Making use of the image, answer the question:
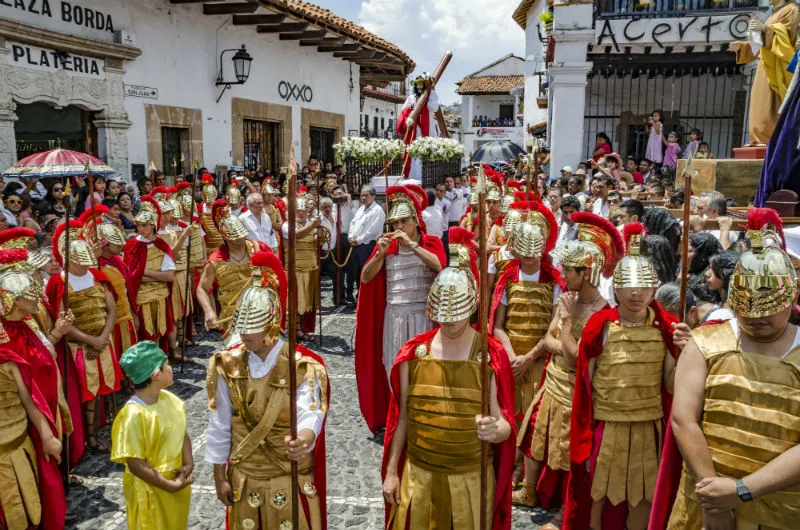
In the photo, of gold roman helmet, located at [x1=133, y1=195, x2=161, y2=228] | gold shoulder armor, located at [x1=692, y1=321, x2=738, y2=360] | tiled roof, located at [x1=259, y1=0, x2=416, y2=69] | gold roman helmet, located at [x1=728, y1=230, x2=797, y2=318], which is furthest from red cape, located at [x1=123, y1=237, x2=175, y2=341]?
Answer: tiled roof, located at [x1=259, y1=0, x2=416, y2=69]

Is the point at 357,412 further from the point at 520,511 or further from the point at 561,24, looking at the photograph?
the point at 561,24

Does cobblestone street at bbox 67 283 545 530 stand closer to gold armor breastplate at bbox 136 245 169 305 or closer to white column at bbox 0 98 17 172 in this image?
gold armor breastplate at bbox 136 245 169 305

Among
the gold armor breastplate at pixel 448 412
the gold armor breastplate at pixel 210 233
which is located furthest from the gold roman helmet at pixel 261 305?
the gold armor breastplate at pixel 210 233

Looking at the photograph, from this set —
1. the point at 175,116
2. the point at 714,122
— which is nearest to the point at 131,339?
the point at 175,116

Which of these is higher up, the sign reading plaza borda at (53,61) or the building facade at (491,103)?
the building facade at (491,103)

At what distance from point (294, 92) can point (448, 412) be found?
50.0ft

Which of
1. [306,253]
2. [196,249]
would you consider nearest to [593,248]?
[306,253]

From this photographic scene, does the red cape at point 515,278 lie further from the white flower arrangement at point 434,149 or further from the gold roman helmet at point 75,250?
the white flower arrangement at point 434,149

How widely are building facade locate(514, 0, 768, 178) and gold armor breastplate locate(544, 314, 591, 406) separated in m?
9.77

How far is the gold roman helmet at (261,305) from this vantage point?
2984 millimetres

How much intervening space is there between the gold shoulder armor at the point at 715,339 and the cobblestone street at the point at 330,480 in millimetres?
2232

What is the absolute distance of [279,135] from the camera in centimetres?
1672

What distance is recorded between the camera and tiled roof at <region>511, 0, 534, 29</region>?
104 ft

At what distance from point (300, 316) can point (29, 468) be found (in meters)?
4.83
